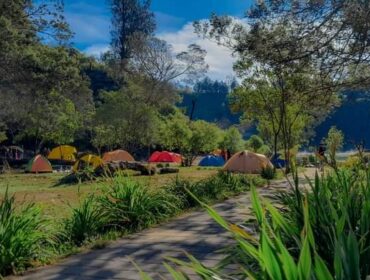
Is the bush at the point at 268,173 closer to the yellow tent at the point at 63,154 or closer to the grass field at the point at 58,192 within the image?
the grass field at the point at 58,192

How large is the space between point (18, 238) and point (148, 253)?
1384 mm

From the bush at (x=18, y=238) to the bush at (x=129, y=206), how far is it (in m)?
1.54

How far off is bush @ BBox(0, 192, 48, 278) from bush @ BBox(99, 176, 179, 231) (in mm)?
1543

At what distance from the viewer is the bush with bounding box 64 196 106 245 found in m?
6.18

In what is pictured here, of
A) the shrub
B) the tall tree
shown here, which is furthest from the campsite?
the tall tree

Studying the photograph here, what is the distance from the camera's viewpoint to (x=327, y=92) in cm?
1123

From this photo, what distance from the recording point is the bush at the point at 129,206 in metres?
6.93

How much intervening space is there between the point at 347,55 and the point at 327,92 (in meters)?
2.03

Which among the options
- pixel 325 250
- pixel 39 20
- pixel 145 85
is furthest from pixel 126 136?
pixel 325 250

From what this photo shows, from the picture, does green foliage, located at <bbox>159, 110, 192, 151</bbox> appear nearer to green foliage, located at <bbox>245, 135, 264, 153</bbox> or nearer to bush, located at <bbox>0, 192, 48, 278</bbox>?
green foliage, located at <bbox>245, 135, 264, 153</bbox>

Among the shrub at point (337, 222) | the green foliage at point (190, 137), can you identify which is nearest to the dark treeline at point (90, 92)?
the green foliage at point (190, 137)

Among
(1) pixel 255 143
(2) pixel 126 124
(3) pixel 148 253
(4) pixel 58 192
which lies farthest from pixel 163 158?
(3) pixel 148 253

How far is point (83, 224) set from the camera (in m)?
6.29

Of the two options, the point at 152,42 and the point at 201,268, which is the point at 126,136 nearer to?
the point at 152,42
